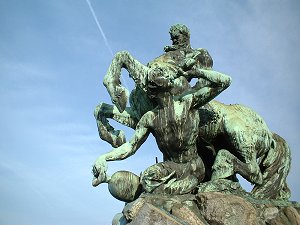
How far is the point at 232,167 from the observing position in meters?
5.66

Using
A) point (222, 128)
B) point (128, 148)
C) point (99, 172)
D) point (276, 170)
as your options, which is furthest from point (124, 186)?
point (276, 170)

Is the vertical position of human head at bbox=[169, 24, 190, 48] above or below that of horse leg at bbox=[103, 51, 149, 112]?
above

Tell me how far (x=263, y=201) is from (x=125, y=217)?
5.90 ft

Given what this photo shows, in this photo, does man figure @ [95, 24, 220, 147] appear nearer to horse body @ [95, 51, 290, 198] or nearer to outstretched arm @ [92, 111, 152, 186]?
horse body @ [95, 51, 290, 198]

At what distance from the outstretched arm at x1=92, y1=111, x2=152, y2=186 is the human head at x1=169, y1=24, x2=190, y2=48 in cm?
142

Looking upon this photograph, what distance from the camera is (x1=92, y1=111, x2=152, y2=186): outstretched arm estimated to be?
552 centimetres

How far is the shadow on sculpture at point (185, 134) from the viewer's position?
5.45 meters

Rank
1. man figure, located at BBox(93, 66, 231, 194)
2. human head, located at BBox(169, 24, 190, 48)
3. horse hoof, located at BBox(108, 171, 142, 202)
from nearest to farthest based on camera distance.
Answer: horse hoof, located at BBox(108, 171, 142, 202) → man figure, located at BBox(93, 66, 231, 194) → human head, located at BBox(169, 24, 190, 48)

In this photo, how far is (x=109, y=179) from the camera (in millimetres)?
5438

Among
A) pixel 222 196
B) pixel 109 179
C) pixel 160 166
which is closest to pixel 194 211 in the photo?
pixel 222 196

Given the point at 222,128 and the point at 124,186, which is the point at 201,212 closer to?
the point at 124,186

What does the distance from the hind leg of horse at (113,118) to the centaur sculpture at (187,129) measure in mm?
14

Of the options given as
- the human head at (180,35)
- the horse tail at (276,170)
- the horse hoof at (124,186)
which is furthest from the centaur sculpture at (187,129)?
the human head at (180,35)

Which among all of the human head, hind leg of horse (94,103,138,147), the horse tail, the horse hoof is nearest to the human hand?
the horse hoof
